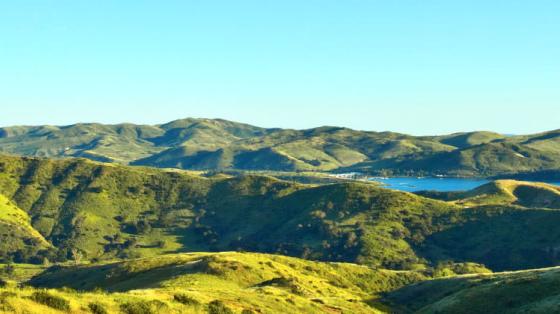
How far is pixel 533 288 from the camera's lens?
7994cm

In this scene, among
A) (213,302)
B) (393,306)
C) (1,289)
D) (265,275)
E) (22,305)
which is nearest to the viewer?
(22,305)

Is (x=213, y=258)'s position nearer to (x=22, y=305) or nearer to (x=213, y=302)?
(x=213, y=302)

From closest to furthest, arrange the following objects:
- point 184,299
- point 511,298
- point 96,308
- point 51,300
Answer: point 51,300 < point 96,308 < point 184,299 < point 511,298

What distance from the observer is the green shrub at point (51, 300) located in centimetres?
3634

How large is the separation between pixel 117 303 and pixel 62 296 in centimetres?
491

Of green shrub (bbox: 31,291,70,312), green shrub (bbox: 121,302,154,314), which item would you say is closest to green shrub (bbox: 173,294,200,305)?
green shrub (bbox: 121,302,154,314)

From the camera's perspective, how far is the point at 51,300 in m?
36.6

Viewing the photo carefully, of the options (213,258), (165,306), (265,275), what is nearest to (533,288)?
(165,306)

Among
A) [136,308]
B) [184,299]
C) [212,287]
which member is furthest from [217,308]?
[212,287]

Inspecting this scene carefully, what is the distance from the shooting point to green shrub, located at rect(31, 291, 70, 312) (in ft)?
119

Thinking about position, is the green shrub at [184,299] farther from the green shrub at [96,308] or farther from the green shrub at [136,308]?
the green shrub at [96,308]

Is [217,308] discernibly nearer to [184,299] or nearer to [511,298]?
[184,299]

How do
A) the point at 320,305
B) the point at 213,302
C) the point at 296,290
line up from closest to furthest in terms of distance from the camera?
the point at 213,302 → the point at 320,305 → the point at 296,290

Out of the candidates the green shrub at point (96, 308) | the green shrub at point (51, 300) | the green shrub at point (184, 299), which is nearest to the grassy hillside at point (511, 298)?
the green shrub at point (184, 299)
